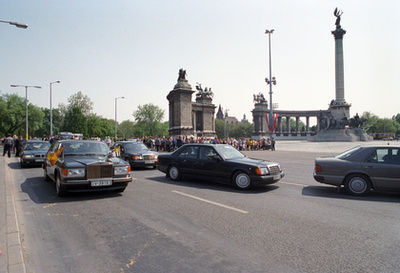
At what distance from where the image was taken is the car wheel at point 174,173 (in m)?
10.0

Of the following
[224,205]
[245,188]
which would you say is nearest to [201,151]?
[245,188]

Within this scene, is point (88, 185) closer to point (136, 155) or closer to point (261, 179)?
point (261, 179)

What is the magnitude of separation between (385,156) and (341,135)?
53759 millimetres

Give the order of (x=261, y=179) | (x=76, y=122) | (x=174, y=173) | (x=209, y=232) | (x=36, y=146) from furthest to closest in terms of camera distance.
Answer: (x=76, y=122), (x=36, y=146), (x=174, y=173), (x=261, y=179), (x=209, y=232)

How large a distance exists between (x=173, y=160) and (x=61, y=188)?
4172mm

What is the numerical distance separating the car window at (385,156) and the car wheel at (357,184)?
1.85 feet

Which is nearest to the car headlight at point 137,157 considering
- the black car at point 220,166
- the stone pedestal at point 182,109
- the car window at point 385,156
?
the black car at point 220,166

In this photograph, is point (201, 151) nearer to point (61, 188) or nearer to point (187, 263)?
point (61, 188)

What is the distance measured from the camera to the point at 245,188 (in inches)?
327

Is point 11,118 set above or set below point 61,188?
above

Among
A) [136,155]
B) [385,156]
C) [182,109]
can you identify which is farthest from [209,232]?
[182,109]

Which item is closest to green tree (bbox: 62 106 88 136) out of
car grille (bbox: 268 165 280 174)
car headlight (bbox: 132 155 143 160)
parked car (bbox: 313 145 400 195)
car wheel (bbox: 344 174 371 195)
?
car headlight (bbox: 132 155 143 160)

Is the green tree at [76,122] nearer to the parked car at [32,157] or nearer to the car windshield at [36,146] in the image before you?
the car windshield at [36,146]

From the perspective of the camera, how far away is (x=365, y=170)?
24.6 feet
